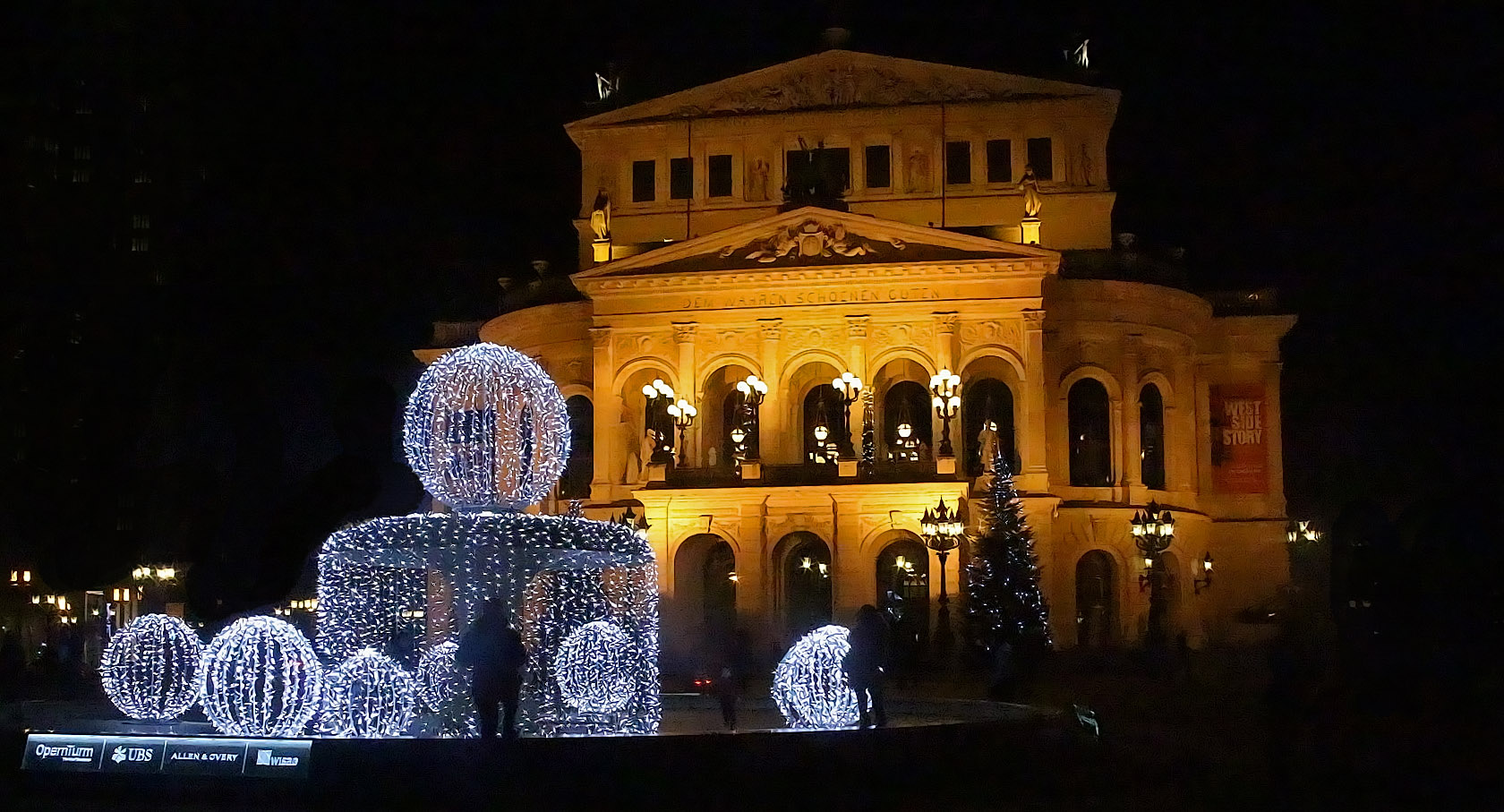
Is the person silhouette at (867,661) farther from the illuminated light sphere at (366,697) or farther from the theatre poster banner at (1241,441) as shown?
the theatre poster banner at (1241,441)

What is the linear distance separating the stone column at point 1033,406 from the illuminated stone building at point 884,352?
7cm

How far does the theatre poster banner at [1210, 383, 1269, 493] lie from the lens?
53312mm

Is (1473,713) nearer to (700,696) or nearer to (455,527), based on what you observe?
(700,696)

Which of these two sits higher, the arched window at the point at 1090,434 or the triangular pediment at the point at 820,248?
the triangular pediment at the point at 820,248

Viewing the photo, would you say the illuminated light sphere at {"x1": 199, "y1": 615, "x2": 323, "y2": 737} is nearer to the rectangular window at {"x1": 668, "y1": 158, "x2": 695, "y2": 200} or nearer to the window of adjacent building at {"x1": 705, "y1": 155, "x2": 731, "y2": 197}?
the window of adjacent building at {"x1": 705, "y1": 155, "x2": 731, "y2": 197}

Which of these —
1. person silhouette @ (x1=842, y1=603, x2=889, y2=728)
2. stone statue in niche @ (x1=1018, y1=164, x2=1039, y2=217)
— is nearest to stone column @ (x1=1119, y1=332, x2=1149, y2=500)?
stone statue in niche @ (x1=1018, y1=164, x2=1039, y2=217)

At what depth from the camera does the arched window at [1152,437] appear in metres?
51.2

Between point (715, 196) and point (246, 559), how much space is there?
31694 millimetres

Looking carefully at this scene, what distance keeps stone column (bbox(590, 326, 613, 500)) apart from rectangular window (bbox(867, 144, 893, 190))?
978 cm

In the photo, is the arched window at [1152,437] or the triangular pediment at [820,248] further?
the arched window at [1152,437]

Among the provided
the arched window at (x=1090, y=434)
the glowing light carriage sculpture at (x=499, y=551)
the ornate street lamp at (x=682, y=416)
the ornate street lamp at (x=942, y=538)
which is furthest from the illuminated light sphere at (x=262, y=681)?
the arched window at (x=1090, y=434)

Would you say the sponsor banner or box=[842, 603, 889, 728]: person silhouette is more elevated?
box=[842, 603, 889, 728]: person silhouette

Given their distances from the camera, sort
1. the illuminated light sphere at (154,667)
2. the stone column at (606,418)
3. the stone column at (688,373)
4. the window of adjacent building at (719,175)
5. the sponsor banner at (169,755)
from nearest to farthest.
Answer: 1. the sponsor banner at (169,755)
2. the illuminated light sphere at (154,667)
3. the stone column at (688,373)
4. the stone column at (606,418)
5. the window of adjacent building at (719,175)

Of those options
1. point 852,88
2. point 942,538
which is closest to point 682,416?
point 942,538
